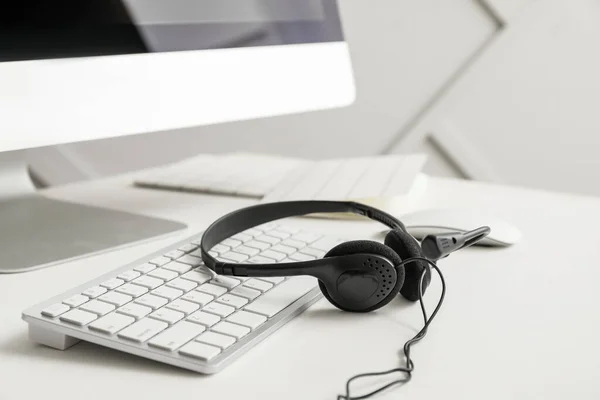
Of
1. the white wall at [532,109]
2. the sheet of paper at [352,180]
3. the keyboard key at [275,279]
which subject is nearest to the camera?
the keyboard key at [275,279]

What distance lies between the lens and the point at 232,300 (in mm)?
353

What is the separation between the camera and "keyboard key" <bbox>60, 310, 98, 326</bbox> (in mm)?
315

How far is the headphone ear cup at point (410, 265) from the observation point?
366 mm

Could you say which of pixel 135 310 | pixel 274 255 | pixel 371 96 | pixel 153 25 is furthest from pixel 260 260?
pixel 371 96

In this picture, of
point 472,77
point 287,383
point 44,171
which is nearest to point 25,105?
point 287,383

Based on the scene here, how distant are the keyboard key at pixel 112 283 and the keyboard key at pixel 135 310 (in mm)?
30

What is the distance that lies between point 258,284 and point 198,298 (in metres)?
0.04

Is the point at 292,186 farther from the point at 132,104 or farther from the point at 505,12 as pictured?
the point at 505,12

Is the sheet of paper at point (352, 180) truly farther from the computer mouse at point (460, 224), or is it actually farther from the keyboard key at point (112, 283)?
the keyboard key at point (112, 283)

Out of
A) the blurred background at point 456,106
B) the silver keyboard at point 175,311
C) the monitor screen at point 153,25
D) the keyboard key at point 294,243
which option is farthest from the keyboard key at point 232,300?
the blurred background at point 456,106

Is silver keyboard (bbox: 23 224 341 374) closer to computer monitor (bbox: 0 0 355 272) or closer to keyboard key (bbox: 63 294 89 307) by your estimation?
keyboard key (bbox: 63 294 89 307)

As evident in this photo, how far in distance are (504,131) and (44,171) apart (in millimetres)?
968

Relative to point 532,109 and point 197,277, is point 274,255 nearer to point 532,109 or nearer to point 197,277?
point 197,277

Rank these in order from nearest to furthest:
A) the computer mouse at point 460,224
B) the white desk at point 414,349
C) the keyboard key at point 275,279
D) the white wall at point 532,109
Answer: the white desk at point 414,349 → the keyboard key at point 275,279 → the computer mouse at point 460,224 → the white wall at point 532,109
